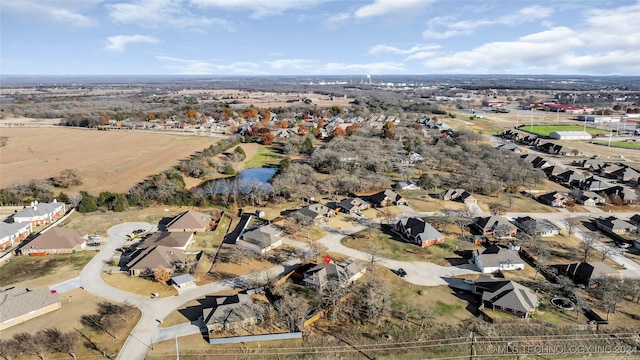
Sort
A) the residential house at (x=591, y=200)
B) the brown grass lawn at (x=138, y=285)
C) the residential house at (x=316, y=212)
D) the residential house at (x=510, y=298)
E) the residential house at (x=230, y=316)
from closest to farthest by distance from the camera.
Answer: the residential house at (x=230, y=316) < the residential house at (x=510, y=298) < the brown grass lawn at (x=138, y=285) < the residential house at (x=316, y=212) < the residential house at (x=591, y=200)

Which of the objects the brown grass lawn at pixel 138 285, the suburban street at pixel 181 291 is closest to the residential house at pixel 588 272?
the suburban street at pixel 181 291

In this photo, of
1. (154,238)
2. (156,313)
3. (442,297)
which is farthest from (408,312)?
(154,238)

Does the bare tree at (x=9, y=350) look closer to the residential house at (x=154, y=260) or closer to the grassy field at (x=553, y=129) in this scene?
the residential house at (x=154, y=260)

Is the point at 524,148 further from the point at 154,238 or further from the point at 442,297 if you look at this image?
the point at 154,238

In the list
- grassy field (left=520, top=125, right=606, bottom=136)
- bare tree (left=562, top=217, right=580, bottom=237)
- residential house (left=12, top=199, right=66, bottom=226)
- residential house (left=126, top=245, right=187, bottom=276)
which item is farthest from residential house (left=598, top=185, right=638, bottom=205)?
residential house (left=12, top=199, right=66, bottom=226)

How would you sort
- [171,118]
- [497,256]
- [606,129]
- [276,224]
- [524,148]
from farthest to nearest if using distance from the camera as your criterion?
[171,118], [606,129], [524,148], [276,224], [497,256]

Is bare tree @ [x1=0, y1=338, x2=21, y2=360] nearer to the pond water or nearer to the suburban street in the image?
the suburban street

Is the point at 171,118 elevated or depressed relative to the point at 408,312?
elevated
